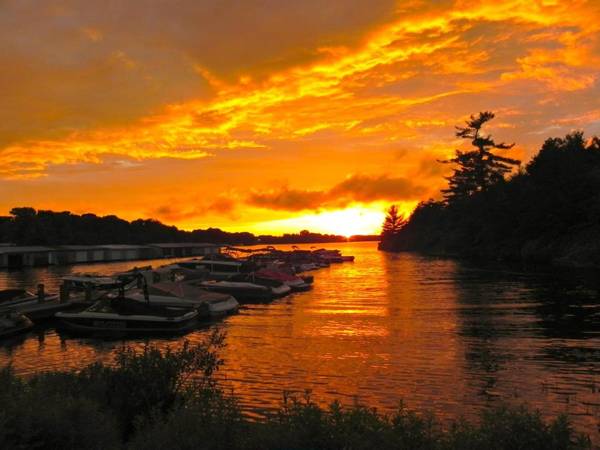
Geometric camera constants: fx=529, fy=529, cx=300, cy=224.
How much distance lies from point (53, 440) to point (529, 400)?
12.9 meters

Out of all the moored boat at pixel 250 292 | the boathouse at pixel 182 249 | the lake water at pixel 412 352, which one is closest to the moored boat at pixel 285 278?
the moored boat at pixel 250 292

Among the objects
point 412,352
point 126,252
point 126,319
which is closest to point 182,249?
point 126,252

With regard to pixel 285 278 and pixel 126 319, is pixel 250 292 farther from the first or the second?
pixel 126 319

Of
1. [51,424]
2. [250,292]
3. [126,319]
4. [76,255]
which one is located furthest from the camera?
[76,255]

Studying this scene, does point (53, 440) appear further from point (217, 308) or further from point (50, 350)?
point (217, 308)

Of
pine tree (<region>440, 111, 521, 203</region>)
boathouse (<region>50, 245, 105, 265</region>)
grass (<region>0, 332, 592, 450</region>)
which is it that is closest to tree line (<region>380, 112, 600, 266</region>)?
pine tree (<region>440, 111, 521, 203</region>)

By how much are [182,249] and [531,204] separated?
334ft

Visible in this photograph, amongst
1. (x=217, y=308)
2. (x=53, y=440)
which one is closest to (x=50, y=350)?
(x=217, y=308)

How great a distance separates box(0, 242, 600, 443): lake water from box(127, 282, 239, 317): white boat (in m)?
1.17

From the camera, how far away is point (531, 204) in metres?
88.8

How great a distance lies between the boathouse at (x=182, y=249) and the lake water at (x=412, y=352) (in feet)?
363

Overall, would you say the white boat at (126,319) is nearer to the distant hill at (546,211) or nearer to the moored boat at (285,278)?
the moored boat at (285,278)

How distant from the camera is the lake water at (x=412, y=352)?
52.1ft

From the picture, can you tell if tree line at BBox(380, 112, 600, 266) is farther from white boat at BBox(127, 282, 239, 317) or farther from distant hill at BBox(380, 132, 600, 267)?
white boat at BBox(127, 282, 239, 317)
